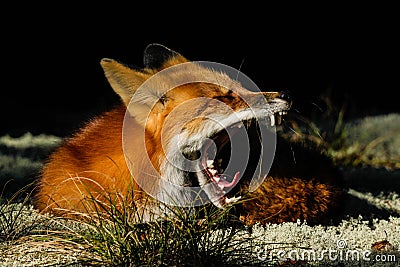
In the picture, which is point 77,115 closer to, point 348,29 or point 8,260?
point 348,29

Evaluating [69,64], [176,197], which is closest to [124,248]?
[176,197]

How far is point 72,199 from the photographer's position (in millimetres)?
3572

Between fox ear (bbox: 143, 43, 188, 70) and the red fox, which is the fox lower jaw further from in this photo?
fox ear (bbox: 143, 43, 188, 70)

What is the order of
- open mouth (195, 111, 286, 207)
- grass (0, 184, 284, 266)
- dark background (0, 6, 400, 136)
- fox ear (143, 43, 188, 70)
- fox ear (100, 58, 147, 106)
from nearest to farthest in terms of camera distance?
1. grass (0, 184, 284, 266)
2. fox ear (100, 58, 147, 106)
3. open mouth (195, 111, 286, 207)
4. fox ear (143, 43, 188, 70)
5. dark background (0, 6, 400, 136)

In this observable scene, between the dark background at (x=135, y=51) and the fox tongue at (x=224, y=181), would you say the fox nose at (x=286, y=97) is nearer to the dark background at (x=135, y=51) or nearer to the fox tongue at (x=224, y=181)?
the fox tongue at (x=224, y=181)

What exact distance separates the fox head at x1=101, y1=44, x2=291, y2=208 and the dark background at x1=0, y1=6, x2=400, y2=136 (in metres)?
4.80

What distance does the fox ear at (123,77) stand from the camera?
334 centimetres

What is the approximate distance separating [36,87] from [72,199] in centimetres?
576

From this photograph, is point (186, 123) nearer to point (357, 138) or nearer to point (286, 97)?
point (286, 97)

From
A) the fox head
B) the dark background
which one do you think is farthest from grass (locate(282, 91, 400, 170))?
the fox head

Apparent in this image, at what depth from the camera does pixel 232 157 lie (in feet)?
12.1

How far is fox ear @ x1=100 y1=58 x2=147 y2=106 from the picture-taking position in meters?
3.34

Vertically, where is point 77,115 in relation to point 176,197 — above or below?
below

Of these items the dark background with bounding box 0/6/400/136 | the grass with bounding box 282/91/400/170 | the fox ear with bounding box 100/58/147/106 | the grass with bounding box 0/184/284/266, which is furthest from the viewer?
the dark background with bounding box 0/6/400/136
